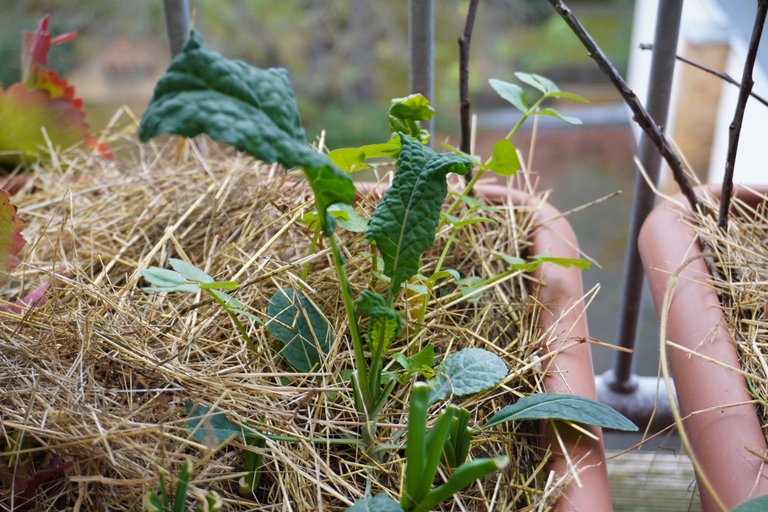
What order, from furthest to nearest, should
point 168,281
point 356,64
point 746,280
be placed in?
point 356,64, point 746,280, point 168,281

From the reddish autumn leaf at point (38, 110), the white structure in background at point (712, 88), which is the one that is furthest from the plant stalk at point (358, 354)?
the white structure in background at point (712, 88)

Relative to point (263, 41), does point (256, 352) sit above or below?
above

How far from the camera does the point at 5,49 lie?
3.66 meters

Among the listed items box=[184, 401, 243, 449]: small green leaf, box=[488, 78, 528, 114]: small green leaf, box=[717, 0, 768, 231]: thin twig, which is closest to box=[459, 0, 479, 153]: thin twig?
box=[488, 78, 528, 114]: small green leaf

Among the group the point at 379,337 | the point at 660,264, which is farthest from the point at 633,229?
the point at 379,337

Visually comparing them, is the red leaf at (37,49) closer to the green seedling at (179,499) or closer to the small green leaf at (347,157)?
the small green leaf at (347,157)

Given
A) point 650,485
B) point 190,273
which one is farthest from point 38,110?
point 650,485

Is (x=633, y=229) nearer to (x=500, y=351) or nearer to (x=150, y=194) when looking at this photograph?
(x=500, y=351)

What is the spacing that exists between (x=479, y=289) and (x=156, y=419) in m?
0.31

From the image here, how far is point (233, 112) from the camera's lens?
454 mm

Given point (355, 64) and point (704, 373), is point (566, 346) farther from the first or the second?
point (355, 64)

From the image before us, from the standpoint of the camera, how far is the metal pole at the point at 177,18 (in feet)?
2.67

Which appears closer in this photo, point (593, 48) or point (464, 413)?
point (464, 413)

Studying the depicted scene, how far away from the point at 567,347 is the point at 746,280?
0.61ft
